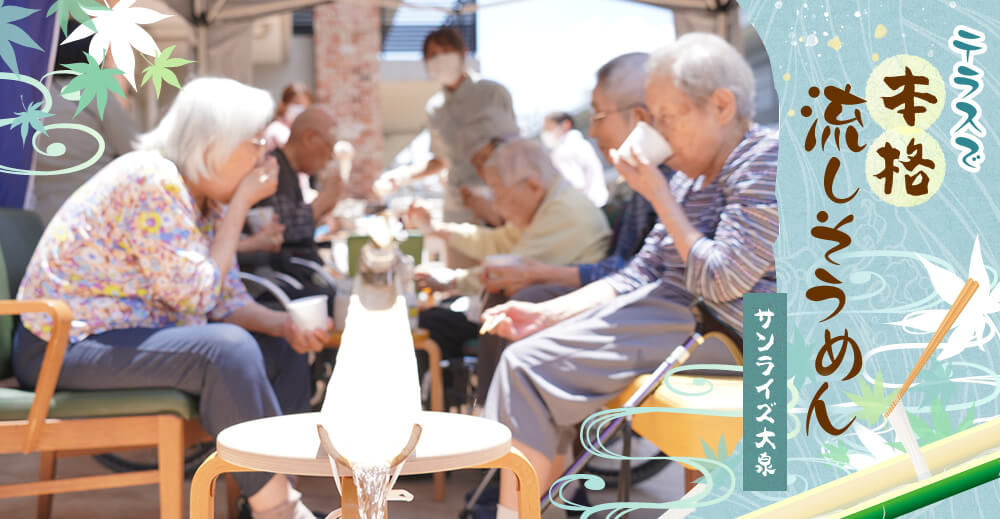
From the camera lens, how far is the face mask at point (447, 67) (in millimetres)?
4277

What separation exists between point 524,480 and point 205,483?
0.40 meters

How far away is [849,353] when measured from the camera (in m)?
1.54

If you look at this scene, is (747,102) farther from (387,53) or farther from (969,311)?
(387,53)

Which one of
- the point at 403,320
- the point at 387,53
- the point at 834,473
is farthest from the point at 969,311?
the point at 387,53

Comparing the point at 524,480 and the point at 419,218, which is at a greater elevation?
the point at 419,218

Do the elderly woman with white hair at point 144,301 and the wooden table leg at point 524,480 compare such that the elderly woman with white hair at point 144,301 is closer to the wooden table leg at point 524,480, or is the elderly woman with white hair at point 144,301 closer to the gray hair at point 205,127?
the gray hair at point 205,127

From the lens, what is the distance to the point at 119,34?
1.31 meters

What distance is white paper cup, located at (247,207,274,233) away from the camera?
3264mm

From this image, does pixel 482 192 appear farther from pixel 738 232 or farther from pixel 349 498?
pixel 349 498

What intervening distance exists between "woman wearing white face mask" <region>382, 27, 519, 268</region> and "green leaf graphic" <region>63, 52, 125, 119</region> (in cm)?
278

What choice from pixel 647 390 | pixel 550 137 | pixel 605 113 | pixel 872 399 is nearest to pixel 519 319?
pixel 647 390

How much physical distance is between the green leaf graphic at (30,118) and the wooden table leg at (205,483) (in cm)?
59

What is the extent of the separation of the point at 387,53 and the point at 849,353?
9.83 meters

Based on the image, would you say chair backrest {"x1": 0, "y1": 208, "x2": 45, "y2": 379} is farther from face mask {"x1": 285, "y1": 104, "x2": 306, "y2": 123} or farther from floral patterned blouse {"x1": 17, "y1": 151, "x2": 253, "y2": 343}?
face mask {"x1": 285, "y1": 104, "x2": 306, "y2": 123}
